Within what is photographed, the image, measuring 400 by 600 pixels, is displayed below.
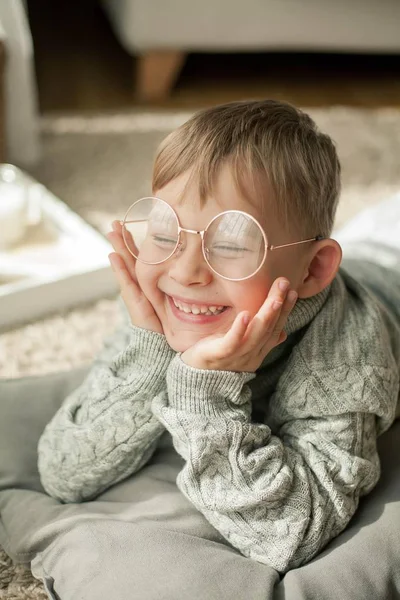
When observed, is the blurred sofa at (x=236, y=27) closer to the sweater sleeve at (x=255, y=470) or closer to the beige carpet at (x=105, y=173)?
the beige carpet at (x=105, y=173)

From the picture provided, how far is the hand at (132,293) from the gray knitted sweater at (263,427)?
16mm

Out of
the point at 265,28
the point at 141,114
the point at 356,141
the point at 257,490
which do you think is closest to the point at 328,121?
the point at 356,141

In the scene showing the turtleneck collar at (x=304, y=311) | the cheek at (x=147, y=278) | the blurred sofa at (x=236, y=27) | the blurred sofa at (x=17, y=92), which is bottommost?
the turtleneck collar at (x=304, y=311)

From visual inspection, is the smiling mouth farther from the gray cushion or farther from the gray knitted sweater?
the gray cushion

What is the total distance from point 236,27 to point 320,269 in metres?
1.56

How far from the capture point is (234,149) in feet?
2.78

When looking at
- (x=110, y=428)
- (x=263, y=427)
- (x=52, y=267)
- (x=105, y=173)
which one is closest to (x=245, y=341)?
(x=263, y=427)

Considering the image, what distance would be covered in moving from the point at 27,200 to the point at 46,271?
16 cm

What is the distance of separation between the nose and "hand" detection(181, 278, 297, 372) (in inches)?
2.4

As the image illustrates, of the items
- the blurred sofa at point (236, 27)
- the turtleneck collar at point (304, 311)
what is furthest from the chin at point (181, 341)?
the blurred sofa at point (236, 27)

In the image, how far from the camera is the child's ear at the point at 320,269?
894mm

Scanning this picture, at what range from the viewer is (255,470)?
33.9 inches

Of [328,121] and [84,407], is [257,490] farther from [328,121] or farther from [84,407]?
[328,121]

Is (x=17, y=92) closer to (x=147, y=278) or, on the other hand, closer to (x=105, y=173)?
(x=105, y=173)
